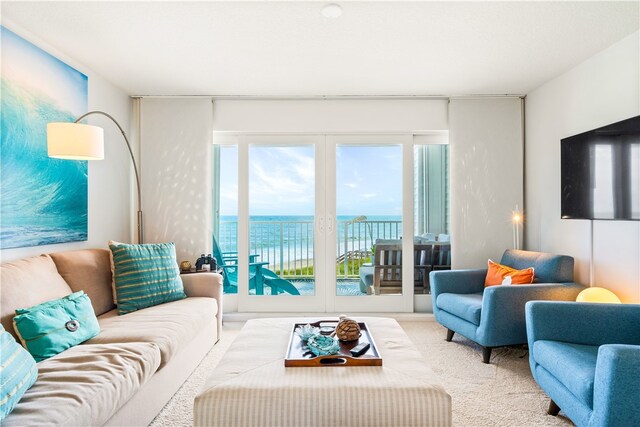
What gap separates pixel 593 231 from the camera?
10.1ft

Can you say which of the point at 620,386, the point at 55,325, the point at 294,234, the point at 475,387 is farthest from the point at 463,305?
the point at 55,325

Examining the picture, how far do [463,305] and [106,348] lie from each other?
8.42 ft

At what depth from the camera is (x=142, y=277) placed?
2.90m

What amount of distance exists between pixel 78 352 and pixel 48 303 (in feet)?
1.26

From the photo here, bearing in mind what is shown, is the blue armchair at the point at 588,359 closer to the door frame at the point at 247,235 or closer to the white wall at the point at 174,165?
the door frame at the point at 247,235

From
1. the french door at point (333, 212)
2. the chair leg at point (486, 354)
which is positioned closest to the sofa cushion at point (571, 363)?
the chair leg at point (486, 354)

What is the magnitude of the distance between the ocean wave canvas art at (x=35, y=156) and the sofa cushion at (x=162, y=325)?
31.4 inches

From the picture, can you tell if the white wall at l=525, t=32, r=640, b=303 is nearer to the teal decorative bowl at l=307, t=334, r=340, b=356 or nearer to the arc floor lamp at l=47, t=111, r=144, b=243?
the teal decorative bowl at l=307, t=334, r=340, b=356

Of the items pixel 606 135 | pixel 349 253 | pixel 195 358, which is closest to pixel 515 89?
pixel 606 135

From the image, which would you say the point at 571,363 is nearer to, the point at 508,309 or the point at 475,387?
the point at 475,387

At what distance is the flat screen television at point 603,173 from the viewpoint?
246cm

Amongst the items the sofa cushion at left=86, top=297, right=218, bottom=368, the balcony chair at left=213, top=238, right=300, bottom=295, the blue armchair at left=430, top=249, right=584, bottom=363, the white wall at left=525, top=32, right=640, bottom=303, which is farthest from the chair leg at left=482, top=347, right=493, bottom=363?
the sofa cushion at left=86, top=297, right=218, bottom=368

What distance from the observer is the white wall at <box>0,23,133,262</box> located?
3324 millimetres

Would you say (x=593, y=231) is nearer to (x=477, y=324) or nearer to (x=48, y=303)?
(x=477, y=324)
